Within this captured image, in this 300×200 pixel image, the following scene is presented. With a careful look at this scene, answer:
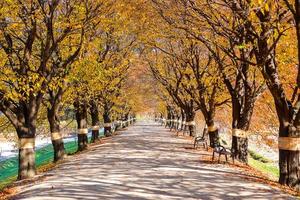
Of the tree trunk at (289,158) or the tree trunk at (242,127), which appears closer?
the tree trunk at (289,158)

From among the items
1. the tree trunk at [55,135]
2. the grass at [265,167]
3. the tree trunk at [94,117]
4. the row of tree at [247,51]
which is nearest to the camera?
the row of tree at [247,51]

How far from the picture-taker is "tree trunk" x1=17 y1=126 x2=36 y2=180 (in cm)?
1705

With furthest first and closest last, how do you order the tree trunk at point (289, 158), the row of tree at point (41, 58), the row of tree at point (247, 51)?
1. the row of tree at point (41, 58)
2. the tree trunk at point (289, 158)
3. the row of tree at point (247, 51)

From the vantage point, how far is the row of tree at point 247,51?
1320 cm

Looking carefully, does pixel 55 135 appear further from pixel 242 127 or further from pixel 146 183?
pixel 146 183

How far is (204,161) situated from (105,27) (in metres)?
→ 10.0

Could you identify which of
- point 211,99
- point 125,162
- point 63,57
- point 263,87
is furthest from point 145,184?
point 211,99

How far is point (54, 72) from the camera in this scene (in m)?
19.0

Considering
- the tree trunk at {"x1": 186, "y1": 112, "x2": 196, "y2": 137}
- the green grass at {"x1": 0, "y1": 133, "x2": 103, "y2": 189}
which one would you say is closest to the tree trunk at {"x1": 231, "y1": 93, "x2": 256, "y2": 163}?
the green grass at {"x1": 0, "y1": 133, "x2": 103, "y2": 189}

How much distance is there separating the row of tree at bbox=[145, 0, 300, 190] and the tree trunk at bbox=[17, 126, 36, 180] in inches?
297

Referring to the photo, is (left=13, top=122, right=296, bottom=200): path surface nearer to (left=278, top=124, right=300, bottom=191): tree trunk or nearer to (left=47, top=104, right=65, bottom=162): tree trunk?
(left=278, top=124, right=300, bottom=191): tree trunk

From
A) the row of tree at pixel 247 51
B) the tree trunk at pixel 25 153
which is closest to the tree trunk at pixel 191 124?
the row of tree at pixel 247 51

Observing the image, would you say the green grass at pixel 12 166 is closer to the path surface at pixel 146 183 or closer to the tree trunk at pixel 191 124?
the path surface at pixel 146 183

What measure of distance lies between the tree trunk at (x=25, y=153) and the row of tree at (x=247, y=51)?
7550 mm
